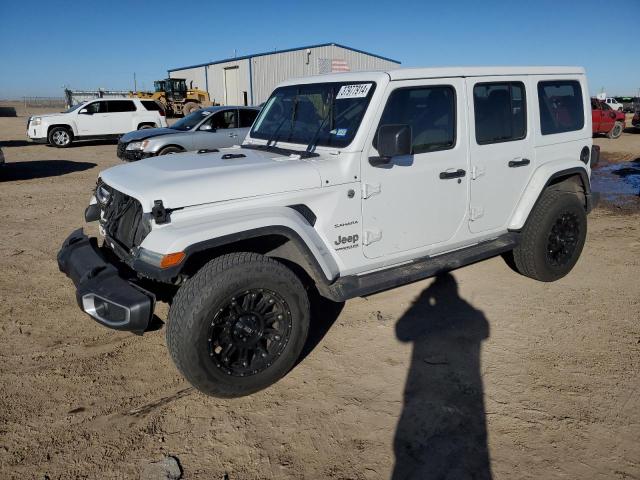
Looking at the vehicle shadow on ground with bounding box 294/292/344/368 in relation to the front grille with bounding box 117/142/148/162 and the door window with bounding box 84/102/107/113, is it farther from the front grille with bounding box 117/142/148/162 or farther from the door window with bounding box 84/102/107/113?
the door window with bounding box 84/102/107/113

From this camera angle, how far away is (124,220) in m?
3.42

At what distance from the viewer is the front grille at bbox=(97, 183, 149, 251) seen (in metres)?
3.20

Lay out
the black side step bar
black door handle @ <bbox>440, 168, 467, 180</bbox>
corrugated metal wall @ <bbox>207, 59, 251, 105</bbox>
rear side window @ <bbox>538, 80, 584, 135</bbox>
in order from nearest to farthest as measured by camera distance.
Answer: the black side step bar → black door handle @ <bbox>440, 168, 467, 180</bbox> → rear side window @ <bbox>538, 80, 584, 135</bbox> → corrugated metal wall @ <bbox>207, 59, 251, 105</bbox>

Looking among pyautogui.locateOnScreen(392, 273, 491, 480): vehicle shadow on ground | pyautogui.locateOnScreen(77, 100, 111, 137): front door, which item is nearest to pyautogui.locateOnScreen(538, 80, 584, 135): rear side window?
pyautogui.locateOnScreen(392, 273, 491, 480): vehicle shadow on ground

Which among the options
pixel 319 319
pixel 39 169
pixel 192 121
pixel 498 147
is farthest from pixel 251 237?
pixel 39 169

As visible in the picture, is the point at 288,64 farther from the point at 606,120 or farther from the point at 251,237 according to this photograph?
the point at 251,237

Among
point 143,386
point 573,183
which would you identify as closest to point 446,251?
point 573,183

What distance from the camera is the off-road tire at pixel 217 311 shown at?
9.31 ft

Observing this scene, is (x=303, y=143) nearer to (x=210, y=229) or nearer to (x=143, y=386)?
(x=210, y=229)

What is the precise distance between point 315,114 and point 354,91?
1.36 ft

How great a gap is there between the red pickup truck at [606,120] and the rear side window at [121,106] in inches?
716

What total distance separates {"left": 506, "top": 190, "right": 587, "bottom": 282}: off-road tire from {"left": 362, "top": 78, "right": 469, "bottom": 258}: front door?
3.24 feet

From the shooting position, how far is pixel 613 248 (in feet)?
20.6

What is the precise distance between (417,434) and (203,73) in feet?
144
